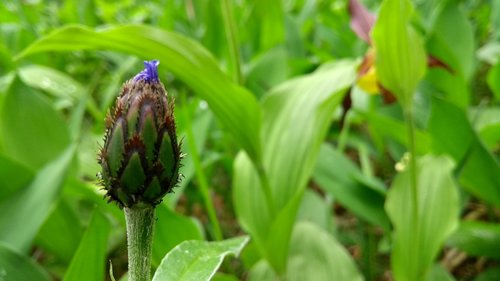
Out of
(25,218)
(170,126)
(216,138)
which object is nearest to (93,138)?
(216,138)

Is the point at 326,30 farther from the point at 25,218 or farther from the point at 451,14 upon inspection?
the point at 25,218

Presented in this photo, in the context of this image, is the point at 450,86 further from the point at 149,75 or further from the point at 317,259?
the point at 149,75

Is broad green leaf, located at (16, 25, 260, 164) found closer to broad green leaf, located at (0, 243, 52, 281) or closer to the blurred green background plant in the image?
the blurred green background plant

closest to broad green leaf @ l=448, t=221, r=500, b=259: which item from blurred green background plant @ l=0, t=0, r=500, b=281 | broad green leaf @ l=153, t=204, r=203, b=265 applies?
blurred green background plant @ l=0, t=0, r=500, b=281

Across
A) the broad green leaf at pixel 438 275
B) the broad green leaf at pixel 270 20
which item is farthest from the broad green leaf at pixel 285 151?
the broad green leaf at pixel 270 20

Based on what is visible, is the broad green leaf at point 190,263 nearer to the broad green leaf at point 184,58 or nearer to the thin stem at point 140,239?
the thin stem at point 140,239

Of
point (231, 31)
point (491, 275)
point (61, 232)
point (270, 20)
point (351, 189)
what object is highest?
point (270, 20)

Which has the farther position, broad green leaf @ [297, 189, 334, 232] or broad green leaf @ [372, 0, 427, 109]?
broad green leaf @ [297, 189, 334, 232]

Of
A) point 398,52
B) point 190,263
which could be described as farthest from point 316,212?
point 190,263
